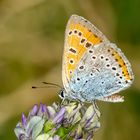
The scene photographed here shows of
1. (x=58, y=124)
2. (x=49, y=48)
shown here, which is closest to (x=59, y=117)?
(x=58, y=124)

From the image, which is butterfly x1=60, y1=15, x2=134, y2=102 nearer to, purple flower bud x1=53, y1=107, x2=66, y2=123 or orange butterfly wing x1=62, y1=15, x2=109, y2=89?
orange butterfly wing x1=62, y1=15, x2=109, y2=89

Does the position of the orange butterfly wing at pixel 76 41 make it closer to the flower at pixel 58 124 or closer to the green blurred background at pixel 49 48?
the flower at pixel 58 124

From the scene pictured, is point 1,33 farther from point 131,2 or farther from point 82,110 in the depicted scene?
point 82,110

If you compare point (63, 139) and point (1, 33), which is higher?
point (1, 33)

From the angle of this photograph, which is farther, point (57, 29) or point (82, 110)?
point (57, 29)

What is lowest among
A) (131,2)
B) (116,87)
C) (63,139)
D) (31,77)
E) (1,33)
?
(63,139)

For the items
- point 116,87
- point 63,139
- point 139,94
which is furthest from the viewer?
point 139,94

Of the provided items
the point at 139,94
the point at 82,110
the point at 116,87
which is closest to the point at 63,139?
the point at 82,110

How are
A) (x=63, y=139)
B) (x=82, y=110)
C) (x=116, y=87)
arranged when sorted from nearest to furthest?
(x=63, y=139)
(x=82, y=110)
(x=116, y=87)
